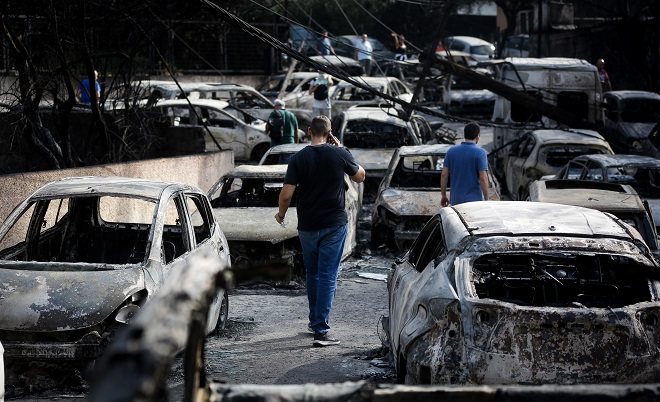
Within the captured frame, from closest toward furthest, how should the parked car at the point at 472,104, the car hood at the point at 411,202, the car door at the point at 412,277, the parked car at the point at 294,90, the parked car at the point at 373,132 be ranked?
1. the car door at the point at 412,277
2. the car hood at the point at 411,202
3. the parked car at the point at 373,132
4. the parked car at the point at 294,90
5. the parked car at the point at 472,104

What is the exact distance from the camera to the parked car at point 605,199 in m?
11.0

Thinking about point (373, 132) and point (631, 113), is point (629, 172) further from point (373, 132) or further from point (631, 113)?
point (631, 113)

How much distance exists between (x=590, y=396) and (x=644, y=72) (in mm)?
29198

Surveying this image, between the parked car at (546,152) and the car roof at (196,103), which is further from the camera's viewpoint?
the car roof at (196,103)

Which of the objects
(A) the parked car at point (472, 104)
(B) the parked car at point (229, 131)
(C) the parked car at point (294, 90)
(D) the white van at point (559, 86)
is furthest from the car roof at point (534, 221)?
(A) the parked car at point (472, 104)

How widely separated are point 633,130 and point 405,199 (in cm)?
1174

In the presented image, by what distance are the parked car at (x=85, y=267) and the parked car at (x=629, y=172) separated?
6.50 metres

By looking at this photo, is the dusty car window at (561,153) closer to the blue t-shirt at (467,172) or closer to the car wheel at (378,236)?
the car wheel at (378,236)

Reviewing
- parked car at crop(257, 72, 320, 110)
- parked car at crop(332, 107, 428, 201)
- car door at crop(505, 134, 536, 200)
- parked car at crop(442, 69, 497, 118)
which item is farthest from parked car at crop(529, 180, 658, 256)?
parked car at crop(442, 69, 497, 118)

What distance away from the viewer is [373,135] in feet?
62.4

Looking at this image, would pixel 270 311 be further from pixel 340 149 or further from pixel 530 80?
pixel 530 80

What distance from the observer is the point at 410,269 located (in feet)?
24.7

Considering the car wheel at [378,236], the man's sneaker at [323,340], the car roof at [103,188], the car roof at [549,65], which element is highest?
the car roof at [549,65]

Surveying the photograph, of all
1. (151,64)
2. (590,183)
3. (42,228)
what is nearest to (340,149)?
(42,228)
